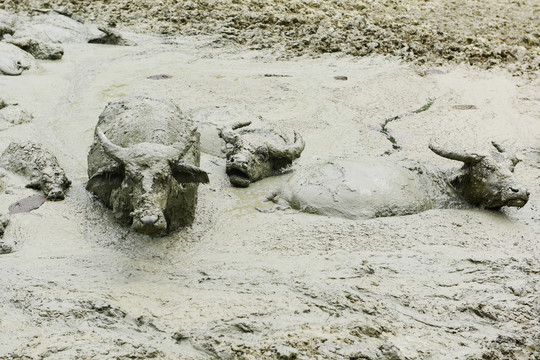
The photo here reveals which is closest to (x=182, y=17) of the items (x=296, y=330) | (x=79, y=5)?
(x=79, y=5)

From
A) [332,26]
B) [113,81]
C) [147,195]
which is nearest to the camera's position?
[147,195]

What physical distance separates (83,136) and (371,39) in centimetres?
600

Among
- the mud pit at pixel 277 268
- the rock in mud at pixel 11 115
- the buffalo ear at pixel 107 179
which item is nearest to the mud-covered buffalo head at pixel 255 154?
the mud pit at pixel 277 268

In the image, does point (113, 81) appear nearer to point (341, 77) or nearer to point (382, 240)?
point (341, 77)

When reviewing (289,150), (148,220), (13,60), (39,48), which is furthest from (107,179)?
(39,48)

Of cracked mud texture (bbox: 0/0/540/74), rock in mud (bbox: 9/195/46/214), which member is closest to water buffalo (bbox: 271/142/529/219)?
rock in mud (bbox: 9/195/46/214)

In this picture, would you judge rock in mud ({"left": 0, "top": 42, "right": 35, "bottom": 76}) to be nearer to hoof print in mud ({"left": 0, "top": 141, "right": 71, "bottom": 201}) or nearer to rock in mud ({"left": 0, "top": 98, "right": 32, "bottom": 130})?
rock in mud ({"left": 0, "top": 98, "right": 32, "bottom": 130})

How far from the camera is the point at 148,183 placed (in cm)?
373

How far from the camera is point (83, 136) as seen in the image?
6.27 meters

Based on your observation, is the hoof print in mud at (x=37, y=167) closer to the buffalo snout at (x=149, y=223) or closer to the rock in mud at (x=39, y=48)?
the buffalo snout at (x=149, y=223)

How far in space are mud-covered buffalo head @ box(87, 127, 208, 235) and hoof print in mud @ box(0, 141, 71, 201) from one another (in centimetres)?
50

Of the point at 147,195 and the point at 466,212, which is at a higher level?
the point at 147,195

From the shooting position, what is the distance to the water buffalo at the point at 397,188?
4555 mm

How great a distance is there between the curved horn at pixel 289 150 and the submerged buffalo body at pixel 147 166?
0.84m
